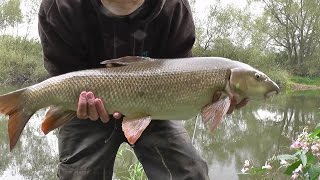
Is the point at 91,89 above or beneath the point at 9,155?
above

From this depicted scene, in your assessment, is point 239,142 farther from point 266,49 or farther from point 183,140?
point 266,49

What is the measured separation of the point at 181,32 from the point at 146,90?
68 centimetres

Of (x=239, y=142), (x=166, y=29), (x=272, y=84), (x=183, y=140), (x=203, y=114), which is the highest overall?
(x=166, y=29)

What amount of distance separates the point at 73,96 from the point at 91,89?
0.37 feet

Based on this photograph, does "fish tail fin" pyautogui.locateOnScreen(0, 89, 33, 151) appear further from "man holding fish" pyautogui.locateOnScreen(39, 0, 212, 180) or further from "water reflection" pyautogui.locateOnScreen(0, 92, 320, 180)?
"water reflection" pyautogui.locateOnScreen(0, 92, 320, 180)

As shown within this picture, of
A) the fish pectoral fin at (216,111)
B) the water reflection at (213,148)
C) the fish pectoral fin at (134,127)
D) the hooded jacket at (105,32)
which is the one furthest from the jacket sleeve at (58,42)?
the water reflection at (213,148)

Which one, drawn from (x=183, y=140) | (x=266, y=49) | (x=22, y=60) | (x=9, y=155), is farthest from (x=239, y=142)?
(x=266, y=49)

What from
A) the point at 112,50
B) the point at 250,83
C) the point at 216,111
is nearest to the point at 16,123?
the point at 112,50

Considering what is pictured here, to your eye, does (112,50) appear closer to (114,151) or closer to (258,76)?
(114,151)

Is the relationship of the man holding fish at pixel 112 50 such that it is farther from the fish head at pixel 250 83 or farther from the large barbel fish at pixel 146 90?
the fish head at pixel 250 83

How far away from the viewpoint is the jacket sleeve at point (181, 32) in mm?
3213

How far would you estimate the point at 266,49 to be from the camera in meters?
40.6

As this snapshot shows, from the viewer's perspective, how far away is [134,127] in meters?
2.70

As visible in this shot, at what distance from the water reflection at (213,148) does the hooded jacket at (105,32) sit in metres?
4.34
